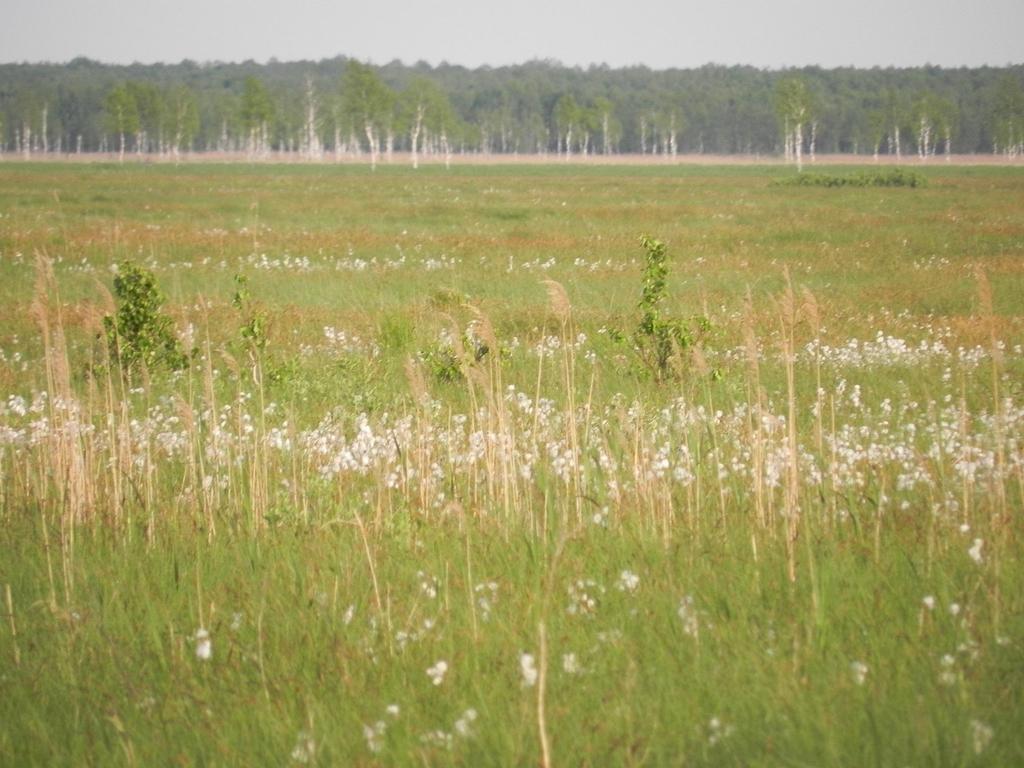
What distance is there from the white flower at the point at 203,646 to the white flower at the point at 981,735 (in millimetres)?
2823

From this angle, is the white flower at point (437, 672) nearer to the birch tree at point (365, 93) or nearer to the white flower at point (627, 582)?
the white flower at point (627, 582)

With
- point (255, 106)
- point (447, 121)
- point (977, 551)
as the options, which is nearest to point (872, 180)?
point (977, 551)

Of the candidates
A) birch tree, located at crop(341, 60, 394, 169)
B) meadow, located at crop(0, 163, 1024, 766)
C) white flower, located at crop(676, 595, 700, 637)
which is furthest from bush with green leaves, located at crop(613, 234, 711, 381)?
birch tree, located at crop(341, 60, 394, 169)

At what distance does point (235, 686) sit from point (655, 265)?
8.40m

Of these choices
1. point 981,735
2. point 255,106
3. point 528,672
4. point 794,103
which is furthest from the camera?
point 255,106

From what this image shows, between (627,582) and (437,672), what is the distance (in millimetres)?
1157

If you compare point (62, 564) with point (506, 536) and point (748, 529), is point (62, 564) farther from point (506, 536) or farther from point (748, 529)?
point (748, 529)

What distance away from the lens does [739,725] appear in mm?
4074

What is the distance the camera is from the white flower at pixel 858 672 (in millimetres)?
4164

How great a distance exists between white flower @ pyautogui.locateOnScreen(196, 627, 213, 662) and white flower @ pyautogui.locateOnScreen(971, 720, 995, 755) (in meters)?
2.82

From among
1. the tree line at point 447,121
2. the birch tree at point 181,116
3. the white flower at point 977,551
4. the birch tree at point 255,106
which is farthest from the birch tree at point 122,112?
the white flower at point 977,551

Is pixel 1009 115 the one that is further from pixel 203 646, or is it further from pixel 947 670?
pixel 203 646

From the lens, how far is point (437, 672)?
4.51 m

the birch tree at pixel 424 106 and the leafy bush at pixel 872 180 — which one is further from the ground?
the birch tree at pixel 424 106
